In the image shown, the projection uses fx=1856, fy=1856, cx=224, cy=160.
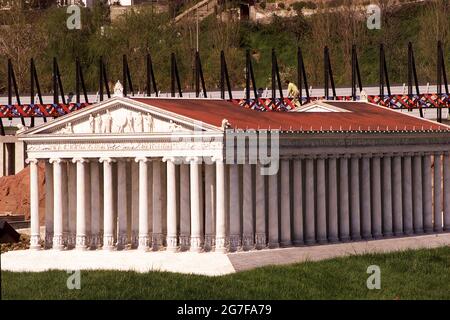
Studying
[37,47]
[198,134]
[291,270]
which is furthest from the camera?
[37,47]

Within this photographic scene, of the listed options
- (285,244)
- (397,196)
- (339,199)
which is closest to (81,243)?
(285,244)

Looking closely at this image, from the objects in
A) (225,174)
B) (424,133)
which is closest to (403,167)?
(424,133)

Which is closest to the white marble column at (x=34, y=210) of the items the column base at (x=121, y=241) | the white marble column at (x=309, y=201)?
the column base at (x=121, y=241)

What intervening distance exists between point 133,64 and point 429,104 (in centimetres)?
4931

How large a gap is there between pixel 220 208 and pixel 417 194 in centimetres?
1688

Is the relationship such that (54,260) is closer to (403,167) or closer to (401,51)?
(403,167)

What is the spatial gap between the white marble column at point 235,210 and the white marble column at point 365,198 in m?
10.0

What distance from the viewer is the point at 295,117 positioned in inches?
3551

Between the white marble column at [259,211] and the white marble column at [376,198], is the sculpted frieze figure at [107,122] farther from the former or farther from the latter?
the white marble column at [376,198]

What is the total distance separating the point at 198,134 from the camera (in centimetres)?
8125

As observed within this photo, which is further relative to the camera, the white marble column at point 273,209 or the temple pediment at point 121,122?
the white marble column at point 273,209

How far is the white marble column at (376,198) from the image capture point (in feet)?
300

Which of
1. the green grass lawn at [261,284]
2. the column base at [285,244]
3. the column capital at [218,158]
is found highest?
the column capital at [218,158]
